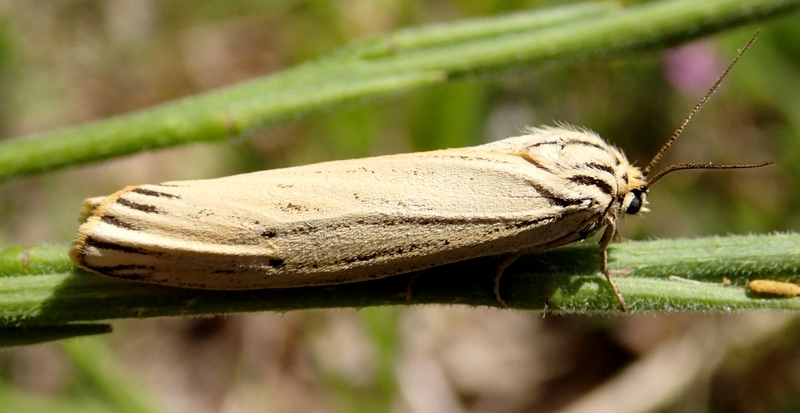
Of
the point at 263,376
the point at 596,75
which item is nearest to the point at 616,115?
the point at 596,75

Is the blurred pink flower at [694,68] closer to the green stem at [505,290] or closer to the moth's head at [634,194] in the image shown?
the moth's head at [634,194]

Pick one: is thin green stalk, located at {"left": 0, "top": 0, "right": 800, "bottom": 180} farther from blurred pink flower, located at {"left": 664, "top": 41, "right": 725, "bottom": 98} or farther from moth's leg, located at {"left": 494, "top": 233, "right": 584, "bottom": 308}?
blurred pink flower, located at {"left": 664, "top": 41, "right": 725, "bottom": 98}

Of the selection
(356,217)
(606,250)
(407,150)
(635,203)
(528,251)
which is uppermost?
(407,150)

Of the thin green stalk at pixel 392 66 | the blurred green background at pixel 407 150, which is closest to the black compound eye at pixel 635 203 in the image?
the thin green stalk at pixel 392 66

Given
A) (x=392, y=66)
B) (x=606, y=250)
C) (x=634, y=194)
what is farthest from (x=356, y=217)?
(x=634, y=194)

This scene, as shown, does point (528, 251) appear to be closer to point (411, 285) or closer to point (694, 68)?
point (411, 285)

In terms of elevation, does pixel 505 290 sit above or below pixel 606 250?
below

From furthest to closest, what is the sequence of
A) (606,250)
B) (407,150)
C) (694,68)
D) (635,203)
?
(407,150)
(694,68)
(635,203)
(606,250)
